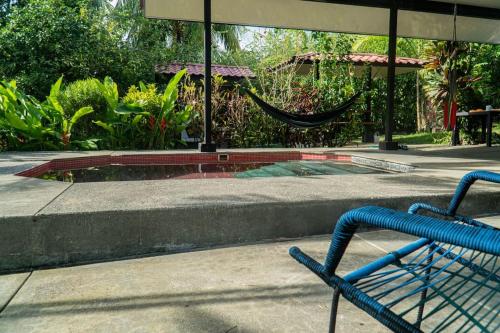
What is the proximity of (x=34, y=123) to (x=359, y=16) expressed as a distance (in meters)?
5.57

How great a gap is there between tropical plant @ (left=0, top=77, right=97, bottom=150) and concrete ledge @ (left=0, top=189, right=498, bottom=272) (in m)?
4.01

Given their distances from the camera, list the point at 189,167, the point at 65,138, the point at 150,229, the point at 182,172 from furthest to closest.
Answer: the point at 65,138 → the point at 189,167 → the point at 182,172 → the point at 150,229

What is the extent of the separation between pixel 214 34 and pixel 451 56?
36.3 feet

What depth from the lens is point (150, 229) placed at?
70.1 inches

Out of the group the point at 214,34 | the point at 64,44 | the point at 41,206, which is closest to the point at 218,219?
the point at 41,206

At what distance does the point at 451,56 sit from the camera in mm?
8289

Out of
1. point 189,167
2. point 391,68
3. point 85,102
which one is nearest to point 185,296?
point 189,167

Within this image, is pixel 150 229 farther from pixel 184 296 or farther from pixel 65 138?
pixel 65 138

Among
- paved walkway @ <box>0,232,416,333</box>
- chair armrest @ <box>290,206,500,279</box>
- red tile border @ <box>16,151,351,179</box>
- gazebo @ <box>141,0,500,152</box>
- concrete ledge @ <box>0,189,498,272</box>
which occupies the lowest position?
paved walkway @ <box>0,232,416,333</box>

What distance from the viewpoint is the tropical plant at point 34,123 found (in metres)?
5.10

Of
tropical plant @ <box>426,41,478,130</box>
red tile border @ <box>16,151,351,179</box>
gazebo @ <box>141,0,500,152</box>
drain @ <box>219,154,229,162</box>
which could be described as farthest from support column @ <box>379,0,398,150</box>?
drain @ <box>219,154,229,162</box>

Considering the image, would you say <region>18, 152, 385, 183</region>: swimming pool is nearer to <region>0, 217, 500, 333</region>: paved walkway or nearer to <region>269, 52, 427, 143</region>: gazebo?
<region>0, 217, 500, 333</region>: paved walkway

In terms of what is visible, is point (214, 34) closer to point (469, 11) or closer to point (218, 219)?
point (469, 11)

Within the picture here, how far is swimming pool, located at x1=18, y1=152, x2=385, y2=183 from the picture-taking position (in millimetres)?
3676
